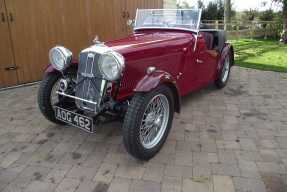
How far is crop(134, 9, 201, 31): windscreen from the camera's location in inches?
168

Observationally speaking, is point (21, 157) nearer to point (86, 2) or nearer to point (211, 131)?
point (211, 131)

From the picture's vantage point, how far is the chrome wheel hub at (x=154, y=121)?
307cm

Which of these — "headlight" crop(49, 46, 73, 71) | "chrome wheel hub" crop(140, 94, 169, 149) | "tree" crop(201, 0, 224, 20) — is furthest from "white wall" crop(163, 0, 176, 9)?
"tree" crop(201, 0, 224, 20)

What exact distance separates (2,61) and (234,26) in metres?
12.2

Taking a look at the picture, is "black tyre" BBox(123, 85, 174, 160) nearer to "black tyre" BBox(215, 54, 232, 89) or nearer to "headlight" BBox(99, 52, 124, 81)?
"headlight" BBox(99, 52, 124, 81)

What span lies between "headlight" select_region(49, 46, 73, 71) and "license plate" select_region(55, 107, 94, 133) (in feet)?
1.67

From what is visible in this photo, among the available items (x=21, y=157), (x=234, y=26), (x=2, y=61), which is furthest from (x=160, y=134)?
(x=234, y=26)

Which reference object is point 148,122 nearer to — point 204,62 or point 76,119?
point 76,119

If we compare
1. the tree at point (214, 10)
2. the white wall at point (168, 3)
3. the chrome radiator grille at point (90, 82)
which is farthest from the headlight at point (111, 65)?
the tree at point (214, 10)

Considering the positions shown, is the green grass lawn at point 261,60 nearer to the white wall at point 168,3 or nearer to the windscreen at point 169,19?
the white wall at point 168,3

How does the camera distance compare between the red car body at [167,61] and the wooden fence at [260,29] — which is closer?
the red car body at [167,61]

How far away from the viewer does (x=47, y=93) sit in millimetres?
3529

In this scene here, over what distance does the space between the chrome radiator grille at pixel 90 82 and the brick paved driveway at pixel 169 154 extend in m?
0.52

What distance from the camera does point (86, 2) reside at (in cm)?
640
